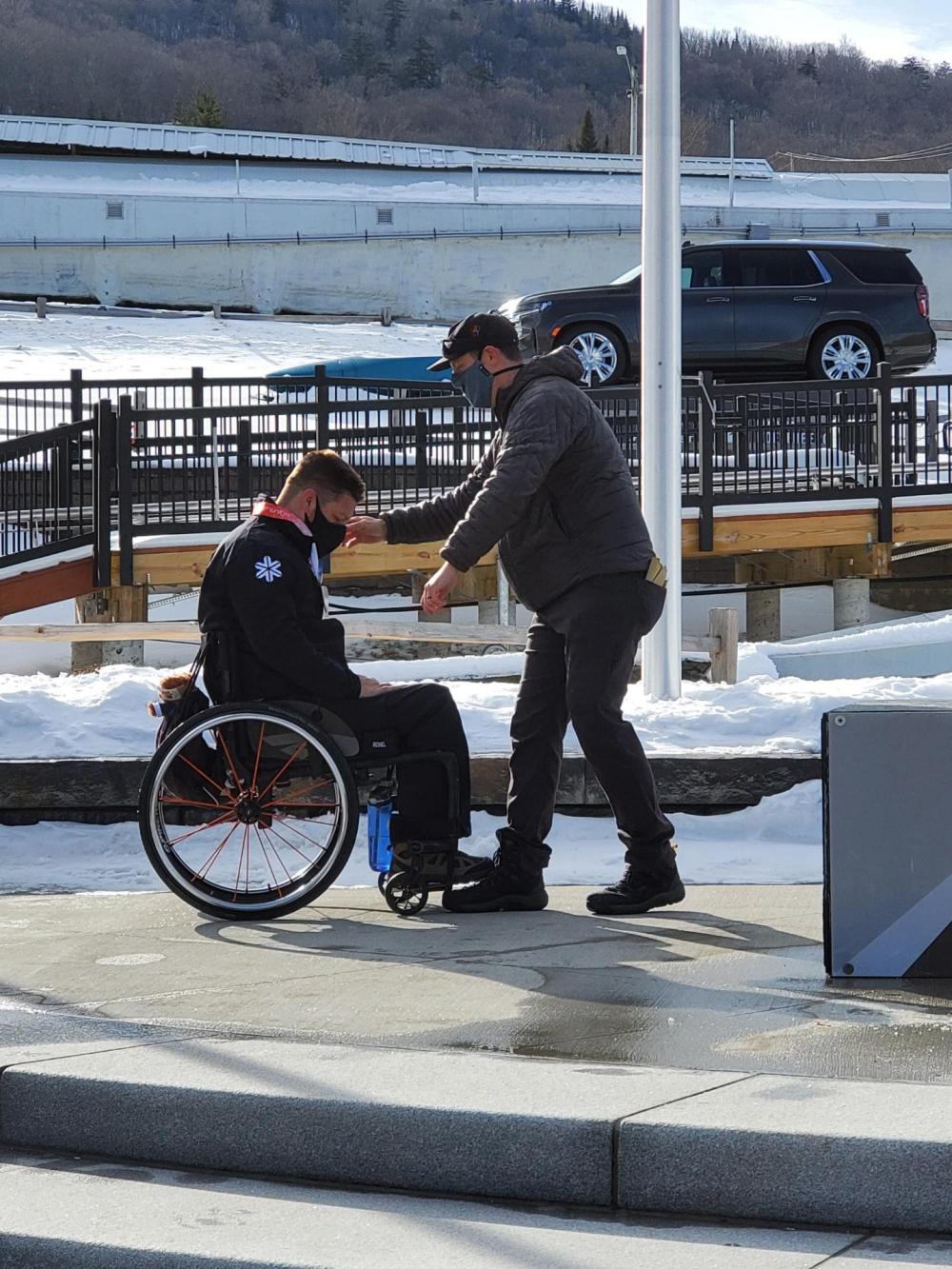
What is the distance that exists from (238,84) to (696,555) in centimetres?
9759

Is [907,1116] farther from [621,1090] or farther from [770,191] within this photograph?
[770,191]

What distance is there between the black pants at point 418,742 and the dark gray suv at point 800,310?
17.0m

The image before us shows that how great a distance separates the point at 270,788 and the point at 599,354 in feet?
55.0

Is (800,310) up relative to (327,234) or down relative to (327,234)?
down

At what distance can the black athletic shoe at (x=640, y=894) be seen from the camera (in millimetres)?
5383

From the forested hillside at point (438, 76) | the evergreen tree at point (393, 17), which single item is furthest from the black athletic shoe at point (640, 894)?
the evergreen tree at point (393, 17)

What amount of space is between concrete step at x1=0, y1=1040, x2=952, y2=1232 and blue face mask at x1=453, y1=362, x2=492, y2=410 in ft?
8.28

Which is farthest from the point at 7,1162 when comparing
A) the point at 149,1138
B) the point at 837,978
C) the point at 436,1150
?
the point at 837,978

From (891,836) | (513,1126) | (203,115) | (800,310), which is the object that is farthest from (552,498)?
(203,115)

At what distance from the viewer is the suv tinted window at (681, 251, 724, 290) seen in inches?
→ 877

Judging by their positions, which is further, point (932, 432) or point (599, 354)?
point (599, 354)

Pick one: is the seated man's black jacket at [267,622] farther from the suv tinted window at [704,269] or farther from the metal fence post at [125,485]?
the suv tinted window at [704,269]

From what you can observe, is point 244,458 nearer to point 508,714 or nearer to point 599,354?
point 599,354

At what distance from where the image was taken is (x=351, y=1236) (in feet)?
9.77
